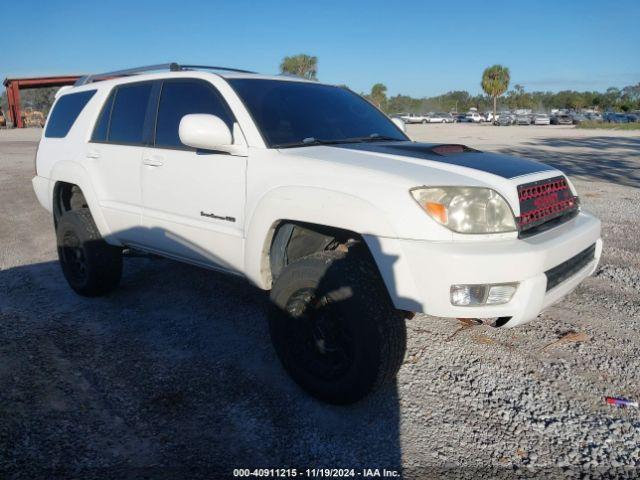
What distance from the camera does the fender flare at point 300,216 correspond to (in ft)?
8.75

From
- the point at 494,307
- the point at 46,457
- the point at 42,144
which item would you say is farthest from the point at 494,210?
the point at 42,144

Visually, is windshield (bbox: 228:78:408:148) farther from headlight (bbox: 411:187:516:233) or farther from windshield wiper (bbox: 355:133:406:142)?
headlight (bbox: 411:187:516:233)

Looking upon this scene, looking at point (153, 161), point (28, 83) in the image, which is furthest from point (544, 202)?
point (28, 83)

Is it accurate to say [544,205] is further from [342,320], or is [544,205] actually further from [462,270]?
[342,320]

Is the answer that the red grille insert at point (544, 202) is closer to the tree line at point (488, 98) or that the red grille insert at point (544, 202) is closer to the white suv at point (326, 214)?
the white suv at point (326, 214)

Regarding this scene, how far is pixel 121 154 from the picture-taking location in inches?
164

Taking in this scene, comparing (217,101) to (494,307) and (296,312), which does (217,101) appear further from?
(494,307)

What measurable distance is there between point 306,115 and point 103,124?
74.0 inches

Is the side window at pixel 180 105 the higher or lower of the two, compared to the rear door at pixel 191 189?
higher

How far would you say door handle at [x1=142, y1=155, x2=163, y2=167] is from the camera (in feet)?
12.5

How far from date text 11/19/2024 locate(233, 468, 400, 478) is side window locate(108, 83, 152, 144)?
2632 mm

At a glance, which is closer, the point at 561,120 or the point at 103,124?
the point at 103,124

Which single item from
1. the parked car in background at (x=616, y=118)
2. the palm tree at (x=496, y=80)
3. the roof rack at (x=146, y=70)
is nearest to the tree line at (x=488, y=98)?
the palm tree at (x=496, y=80)

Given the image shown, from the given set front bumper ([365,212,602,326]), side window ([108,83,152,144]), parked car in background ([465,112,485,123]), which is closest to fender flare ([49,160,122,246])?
side window ([108,83,152,144])
